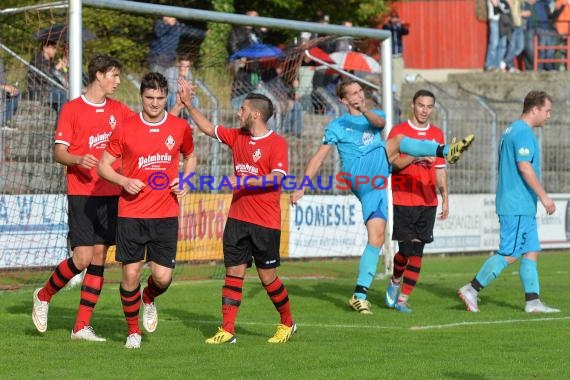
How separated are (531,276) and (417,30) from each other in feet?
85.1

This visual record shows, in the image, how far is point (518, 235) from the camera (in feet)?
40.9

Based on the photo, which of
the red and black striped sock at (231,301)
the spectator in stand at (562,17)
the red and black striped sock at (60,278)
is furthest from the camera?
the spectator in stand at (562,17)

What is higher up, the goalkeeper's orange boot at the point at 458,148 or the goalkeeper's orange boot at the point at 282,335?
the goalkeeper's orange boot at the point at 458,148

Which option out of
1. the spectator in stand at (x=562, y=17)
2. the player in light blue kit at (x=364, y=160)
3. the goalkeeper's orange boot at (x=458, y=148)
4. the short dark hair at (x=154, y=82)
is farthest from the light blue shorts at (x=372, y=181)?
the spectator in stand at (x=562, y=17)

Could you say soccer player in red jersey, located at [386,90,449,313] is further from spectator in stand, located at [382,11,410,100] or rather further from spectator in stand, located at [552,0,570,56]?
spectator in stand, located at [552,0,570,56]

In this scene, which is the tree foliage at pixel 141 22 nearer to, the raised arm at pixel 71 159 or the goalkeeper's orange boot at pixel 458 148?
the raised arm at pixel 71 159

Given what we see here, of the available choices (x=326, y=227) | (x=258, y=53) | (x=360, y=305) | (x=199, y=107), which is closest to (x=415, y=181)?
(x=360, y=305)

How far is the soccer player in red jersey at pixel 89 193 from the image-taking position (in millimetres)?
10305

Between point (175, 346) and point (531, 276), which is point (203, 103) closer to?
point (531, 276)

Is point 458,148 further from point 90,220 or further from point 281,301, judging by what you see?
point 90,220

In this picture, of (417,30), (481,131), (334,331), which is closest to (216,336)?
(334,331)

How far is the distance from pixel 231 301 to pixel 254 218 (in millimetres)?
704

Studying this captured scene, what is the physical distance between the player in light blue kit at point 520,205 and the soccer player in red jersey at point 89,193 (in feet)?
13.4

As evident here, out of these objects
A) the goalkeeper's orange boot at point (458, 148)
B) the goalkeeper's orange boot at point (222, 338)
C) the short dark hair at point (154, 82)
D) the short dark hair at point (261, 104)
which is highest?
the short dark hair at point (154, 82)
